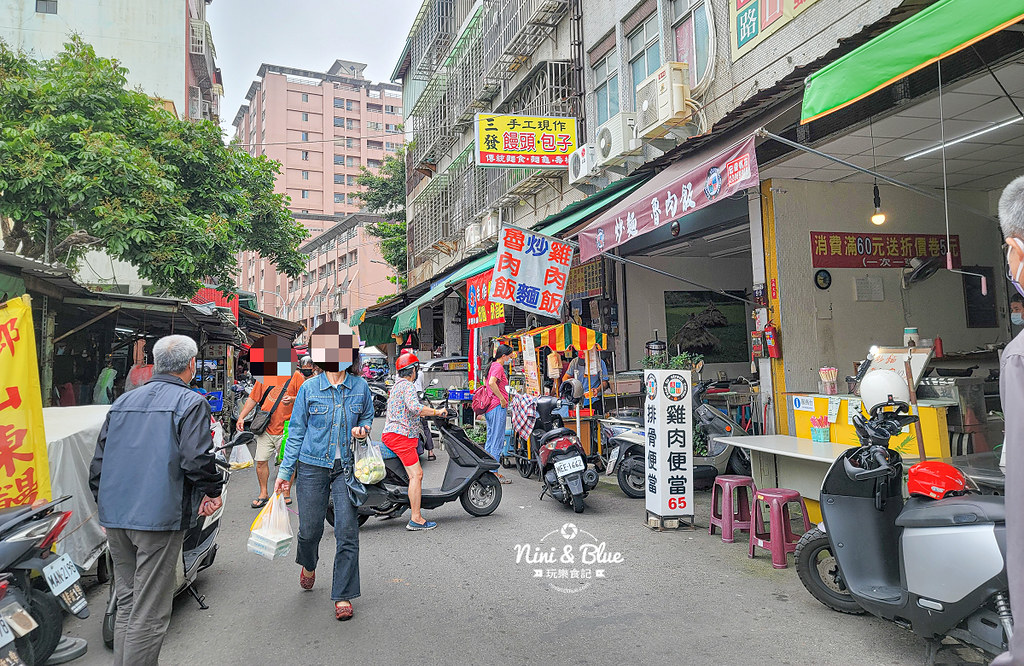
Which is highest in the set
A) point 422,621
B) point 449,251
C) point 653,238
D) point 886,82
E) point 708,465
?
point 449,251

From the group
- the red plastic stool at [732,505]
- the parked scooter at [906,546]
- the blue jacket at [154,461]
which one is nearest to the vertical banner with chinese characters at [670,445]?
the red plastic stool at [732,505]

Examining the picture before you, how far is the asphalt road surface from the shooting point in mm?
3842

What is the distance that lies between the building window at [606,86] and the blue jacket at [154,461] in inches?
448

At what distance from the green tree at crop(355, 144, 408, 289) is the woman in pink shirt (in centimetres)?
2416

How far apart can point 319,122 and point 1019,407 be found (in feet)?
240

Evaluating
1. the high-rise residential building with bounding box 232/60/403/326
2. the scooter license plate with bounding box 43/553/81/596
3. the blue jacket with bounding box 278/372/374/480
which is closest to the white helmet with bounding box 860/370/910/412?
the blue jacket with bounding box 278/372/374/480

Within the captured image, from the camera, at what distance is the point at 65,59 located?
13305 millimetres

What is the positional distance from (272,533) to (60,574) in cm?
115

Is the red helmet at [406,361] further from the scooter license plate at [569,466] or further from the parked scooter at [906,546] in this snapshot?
the parked scooter at [906,546]

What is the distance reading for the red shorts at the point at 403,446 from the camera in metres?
6.73

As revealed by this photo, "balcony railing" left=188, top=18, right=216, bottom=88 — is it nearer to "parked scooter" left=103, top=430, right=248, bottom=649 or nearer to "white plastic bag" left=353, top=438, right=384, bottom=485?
"parked scooter" left=103, top=430, right=248, bottom=649

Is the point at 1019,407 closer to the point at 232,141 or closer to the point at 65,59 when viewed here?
the point at 65,59

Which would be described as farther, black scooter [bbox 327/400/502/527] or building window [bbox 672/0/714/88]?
building window [bbox 672/0/714/88]

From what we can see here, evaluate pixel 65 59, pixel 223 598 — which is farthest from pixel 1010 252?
pixel 65 59
